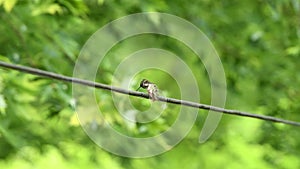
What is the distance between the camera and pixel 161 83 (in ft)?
6.41

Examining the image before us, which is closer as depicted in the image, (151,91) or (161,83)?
(151,91)

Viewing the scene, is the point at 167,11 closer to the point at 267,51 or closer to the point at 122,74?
the point at 122,74

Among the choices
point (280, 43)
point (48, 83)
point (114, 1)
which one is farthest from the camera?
point (280, 43)

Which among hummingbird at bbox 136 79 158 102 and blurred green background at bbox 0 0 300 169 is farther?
blurred green background at bbox 0 0 300 169

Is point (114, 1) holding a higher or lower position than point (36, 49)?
higher

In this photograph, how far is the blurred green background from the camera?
1450 mm

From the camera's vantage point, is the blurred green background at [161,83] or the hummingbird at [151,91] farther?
the blurred green background at [161,83]

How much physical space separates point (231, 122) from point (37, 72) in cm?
134

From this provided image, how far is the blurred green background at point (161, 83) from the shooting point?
1450mm

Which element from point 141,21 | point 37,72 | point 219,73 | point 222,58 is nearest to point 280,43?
point 222,58

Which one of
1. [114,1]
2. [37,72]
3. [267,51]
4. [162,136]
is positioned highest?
[267,51]

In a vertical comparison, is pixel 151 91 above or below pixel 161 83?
below

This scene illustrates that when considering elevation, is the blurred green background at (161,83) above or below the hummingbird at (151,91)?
above

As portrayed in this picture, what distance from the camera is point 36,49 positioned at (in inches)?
59.4
